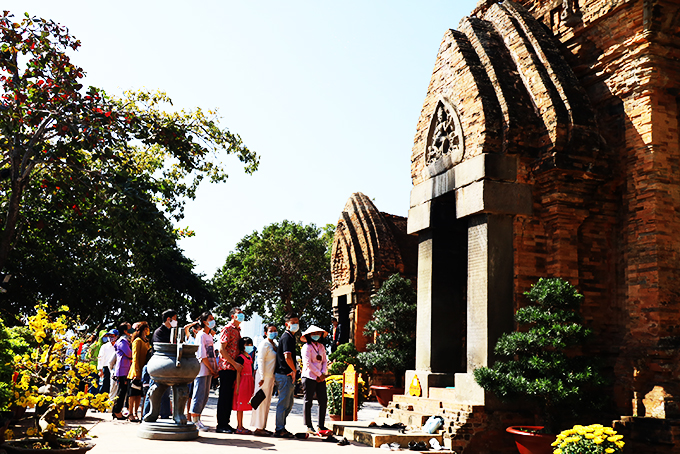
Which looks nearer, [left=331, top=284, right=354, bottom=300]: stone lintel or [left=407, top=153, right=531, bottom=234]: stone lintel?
[left=407, top=153, right=531, bottom=234]: stone lintel

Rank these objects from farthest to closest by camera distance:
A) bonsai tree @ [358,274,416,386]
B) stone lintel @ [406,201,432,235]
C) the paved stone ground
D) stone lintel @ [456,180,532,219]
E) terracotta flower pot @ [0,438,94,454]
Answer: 1. bonsai tree @ [358,274,416,386]
2. stone lintel @ [406,201,432,235]
3. stone lintel @ [456,180,532,219]
4. the paved stone ground
5. terracotta flower pot @ [0,438,94,454]

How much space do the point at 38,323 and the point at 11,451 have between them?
1438 millimetres

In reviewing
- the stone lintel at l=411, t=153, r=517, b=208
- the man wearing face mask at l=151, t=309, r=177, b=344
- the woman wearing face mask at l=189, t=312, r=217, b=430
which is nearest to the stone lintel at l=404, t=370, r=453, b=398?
the stone lintel at l=411, t=153, r=517, b=208

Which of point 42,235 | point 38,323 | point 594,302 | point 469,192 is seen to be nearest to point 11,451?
point 38,323

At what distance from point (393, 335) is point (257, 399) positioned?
708 centimetres

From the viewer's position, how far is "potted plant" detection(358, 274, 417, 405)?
16141 mm

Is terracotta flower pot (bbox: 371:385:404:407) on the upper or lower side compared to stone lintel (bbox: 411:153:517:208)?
lower

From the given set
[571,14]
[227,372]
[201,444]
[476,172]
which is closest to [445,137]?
[476,172]

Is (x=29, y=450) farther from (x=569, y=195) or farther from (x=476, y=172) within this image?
(x=569, y=195)

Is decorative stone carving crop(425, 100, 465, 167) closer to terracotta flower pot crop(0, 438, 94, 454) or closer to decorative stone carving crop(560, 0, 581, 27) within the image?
decorative stone carving crop(560, 0, 581, 27)

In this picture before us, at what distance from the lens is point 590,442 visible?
727 cm

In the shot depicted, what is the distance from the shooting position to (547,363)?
871cm

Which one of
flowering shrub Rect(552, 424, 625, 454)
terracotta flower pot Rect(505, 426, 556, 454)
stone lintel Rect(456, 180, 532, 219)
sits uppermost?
stone lintel Rect(456, 180, 532, 219)

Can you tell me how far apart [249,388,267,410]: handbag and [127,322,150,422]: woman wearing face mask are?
8.20 ft
